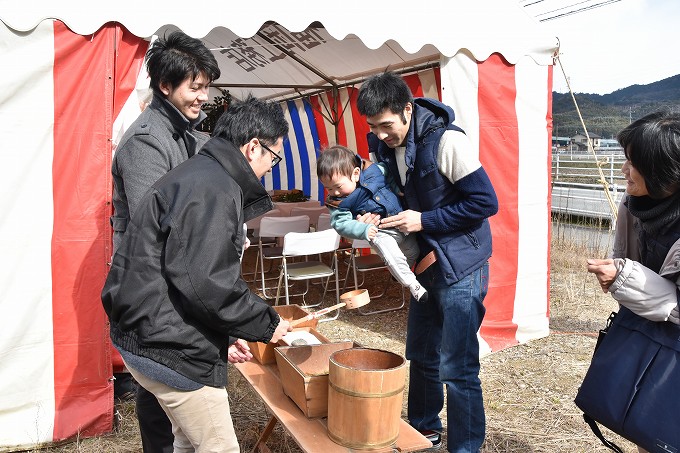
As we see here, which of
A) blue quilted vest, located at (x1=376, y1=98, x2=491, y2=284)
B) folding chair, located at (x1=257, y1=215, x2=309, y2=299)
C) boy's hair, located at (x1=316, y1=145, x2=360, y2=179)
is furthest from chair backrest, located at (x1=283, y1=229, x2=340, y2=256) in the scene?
blue quilted vest, located at (x1=376, y1=98, x2=491, y2=284)

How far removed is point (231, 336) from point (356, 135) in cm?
572

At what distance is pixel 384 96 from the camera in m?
2.19

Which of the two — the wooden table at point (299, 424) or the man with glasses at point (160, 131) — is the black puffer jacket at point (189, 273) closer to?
the wooden table at point (299, 424)

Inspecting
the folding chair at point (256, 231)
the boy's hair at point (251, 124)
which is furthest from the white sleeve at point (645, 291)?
the folding chair at point (256, 231)

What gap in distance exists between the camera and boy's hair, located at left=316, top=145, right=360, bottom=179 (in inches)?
103

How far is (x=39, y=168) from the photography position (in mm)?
2863

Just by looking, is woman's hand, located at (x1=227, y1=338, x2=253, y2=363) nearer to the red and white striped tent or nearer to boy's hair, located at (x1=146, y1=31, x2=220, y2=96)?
boy's hair, located at (x1=146, y1=31, x2=220, y2=96)

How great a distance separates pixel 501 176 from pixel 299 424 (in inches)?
109

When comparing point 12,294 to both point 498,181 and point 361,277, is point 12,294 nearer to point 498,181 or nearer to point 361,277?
point 498,181

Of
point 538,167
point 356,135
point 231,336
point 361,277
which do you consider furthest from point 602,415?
point 356,135

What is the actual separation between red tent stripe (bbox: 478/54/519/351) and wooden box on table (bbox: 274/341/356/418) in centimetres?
227

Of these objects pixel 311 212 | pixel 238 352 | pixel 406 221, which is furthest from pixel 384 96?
pixel 311 212

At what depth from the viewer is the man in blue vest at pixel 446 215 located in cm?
223

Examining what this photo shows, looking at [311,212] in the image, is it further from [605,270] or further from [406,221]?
[605,270]
